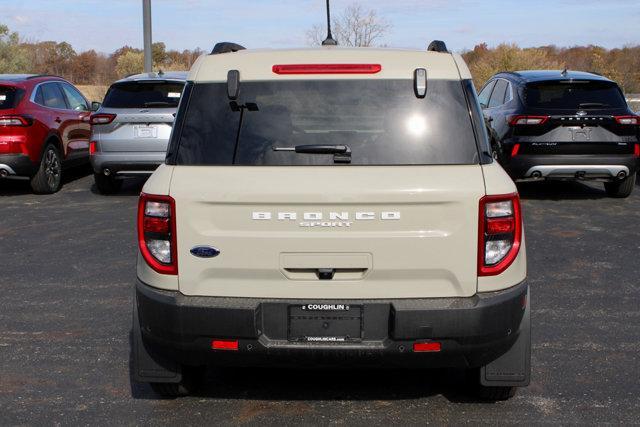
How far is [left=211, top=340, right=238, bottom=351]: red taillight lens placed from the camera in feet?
12.5

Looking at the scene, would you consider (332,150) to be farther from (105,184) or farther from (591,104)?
(105,184)

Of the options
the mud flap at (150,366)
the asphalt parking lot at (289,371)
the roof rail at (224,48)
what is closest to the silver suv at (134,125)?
the asphalt parking lot at (289,371)

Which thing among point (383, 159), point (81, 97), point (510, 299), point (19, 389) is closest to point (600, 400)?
point (510, 299)

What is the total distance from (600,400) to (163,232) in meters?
2.43

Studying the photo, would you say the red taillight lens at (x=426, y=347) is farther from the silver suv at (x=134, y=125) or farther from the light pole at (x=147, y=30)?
the light pole at (x=147, y=30)

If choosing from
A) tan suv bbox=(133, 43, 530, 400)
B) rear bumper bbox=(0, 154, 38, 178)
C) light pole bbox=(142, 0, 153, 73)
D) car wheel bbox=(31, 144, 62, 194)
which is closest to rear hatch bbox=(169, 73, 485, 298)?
tan suv bbox=(133, 43, 530, 400)

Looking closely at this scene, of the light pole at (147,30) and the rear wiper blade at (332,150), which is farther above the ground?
the light pole at (147,30)

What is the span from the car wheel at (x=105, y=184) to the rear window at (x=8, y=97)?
57.1 inches

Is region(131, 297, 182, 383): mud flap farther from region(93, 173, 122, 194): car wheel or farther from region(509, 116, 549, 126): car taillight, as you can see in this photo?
region(93, 173, 122, 194): car wheel

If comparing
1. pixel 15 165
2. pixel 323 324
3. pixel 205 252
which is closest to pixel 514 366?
pixel 323 324

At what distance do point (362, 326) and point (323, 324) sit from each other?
0.17 metres

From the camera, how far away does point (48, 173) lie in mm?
12172

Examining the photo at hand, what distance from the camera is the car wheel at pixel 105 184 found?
11.9 meters

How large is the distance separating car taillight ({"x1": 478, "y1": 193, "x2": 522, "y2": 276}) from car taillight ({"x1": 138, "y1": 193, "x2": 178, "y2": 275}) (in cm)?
137
